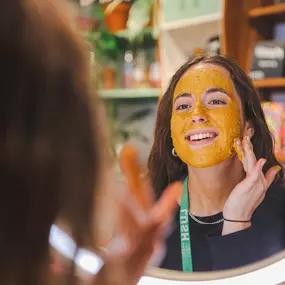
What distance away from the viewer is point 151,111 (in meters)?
0.91

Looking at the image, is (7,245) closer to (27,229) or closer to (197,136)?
(27,229)

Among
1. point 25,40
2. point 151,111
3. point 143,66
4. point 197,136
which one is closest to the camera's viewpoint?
point 25,40

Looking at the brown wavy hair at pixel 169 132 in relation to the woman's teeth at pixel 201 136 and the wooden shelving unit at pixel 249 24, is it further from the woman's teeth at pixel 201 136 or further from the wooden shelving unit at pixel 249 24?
the wooden shelving unit at pixel 249 24

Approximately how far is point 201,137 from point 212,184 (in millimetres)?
91

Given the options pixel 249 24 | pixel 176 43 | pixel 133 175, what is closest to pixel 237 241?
pixel 133 175

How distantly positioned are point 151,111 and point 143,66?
0.63 feet

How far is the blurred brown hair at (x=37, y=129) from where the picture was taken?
1.20ft

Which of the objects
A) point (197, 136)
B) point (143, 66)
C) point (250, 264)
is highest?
point (143, 66)

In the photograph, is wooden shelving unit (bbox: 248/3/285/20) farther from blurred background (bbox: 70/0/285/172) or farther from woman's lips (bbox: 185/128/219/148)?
woman's lips (bbox: 185/128/219/148)

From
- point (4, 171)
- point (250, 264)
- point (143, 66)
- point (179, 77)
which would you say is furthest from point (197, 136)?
point (4, 171)

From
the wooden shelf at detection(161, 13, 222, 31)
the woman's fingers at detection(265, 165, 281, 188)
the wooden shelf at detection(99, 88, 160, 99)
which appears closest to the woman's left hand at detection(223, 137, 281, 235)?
the woman's fingers at detection(265, 165, 281, 188)

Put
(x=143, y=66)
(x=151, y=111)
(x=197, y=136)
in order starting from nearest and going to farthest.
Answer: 1. (x=197, y=136)
2. (x=151, y=111)
3. (x=143, y=66)

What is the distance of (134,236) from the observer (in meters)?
0.46

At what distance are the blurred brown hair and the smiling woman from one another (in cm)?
39
